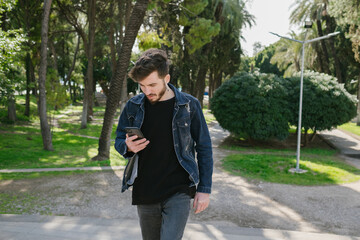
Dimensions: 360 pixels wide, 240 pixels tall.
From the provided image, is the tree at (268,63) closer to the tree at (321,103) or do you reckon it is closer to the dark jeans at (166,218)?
the tree at (321,103)

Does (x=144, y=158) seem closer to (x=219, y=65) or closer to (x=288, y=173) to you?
(x=288, y=173)

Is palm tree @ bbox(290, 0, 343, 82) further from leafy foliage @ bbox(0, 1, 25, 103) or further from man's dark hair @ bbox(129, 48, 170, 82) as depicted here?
man's dark hair @ bbox(129, 48, 170, 82)

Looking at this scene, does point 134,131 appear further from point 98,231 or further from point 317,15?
point 317,15

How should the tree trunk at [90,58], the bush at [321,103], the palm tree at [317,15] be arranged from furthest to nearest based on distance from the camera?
1. the palm tree at [317,15]
2. the tree trunk at [90,58]
3. the bush at [321,103]

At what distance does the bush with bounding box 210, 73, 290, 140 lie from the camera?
1537cm

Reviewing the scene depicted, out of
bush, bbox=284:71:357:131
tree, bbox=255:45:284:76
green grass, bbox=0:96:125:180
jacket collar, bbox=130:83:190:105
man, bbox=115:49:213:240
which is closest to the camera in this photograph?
man, bbox=115:49:213:240

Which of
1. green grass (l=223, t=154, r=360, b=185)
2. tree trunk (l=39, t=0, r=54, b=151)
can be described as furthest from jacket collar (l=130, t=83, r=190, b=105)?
tree trunk (l=39, t=0, r=54, b=151)

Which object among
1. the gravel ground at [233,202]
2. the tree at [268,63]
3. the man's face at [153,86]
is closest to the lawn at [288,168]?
the gravel ground at [233,202]

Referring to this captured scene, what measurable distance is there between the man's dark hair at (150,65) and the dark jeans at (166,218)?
2.84ft

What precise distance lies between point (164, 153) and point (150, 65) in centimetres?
62

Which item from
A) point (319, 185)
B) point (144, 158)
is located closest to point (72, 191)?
point (144, 158)

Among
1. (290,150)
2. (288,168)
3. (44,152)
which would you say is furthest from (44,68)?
(290,150)

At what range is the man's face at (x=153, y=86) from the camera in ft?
7.52

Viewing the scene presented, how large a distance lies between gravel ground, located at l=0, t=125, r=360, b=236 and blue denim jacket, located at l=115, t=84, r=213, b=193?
3.76 meters
